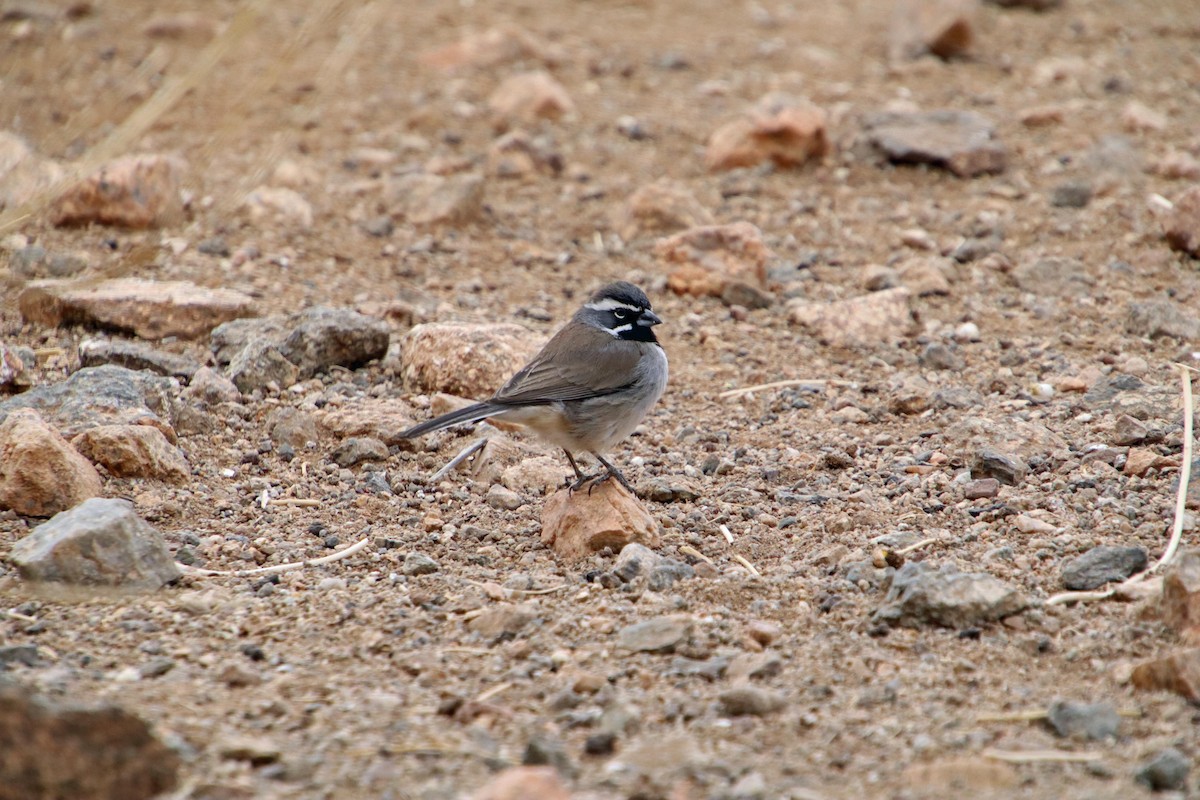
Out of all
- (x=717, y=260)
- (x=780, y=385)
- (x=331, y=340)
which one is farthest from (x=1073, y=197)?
(x=331, y=340)

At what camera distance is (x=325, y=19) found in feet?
14.2

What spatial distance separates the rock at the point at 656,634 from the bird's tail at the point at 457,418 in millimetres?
1606

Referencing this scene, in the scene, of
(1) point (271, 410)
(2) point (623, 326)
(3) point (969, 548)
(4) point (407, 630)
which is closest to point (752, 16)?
(2) point (623, 326)

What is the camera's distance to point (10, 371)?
6922mm

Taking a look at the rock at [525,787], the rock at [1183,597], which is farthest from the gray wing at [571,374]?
the rock at [525,787]

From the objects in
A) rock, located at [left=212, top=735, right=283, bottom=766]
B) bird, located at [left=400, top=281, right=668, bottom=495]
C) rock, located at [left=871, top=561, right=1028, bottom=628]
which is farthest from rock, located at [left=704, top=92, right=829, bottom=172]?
rock, located at [left=212, top=735, right=283, bottom=766]

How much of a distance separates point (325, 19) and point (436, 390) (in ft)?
10.8

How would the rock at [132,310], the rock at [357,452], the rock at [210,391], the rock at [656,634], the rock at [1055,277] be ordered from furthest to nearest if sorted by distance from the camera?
the rock at [1055,277]
the rock at [132,310]
the rock at [210,391]
the rock at [357,452]
the rock at [656,634]

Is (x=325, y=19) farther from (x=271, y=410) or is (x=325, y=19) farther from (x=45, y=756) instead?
(x=271, y=410)

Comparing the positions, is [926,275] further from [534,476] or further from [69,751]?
[69,751]

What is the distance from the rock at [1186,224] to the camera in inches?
345

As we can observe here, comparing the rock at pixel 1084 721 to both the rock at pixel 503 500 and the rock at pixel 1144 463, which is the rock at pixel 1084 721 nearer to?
the rock at pixel 1144 463

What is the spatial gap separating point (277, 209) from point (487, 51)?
3667 mm

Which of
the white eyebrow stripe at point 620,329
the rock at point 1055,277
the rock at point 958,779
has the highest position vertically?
the rock at point 958,779
